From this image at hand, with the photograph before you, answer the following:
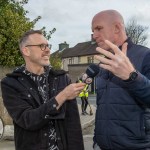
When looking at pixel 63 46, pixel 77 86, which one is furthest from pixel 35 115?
pixel 63 46

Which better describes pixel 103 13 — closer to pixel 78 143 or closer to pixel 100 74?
pixel 100 74

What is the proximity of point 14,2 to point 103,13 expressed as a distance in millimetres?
10701

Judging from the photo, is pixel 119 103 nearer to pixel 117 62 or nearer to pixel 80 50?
pixel 117 62

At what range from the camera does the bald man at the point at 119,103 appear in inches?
115

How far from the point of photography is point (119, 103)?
9.75ft

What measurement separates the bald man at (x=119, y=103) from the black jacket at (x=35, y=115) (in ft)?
1.34

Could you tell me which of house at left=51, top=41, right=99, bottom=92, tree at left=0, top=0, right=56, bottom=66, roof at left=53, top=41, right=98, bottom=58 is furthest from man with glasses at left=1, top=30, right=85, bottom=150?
roof at left=53, top=41, right=98, bottom=58

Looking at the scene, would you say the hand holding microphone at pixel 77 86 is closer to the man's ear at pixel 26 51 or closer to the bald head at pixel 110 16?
the bald head at pixel 110 16

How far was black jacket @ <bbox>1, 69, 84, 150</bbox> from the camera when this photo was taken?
11.1 feet

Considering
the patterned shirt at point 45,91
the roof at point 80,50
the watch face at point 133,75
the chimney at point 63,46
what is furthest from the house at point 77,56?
the watch face at point 133,75

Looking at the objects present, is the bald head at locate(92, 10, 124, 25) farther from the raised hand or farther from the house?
→ the house

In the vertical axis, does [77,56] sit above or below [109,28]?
above

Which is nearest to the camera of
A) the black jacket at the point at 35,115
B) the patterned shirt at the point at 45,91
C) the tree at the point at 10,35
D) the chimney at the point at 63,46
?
the black jacket at the point at 35,115

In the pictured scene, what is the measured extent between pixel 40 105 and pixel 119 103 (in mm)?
837
